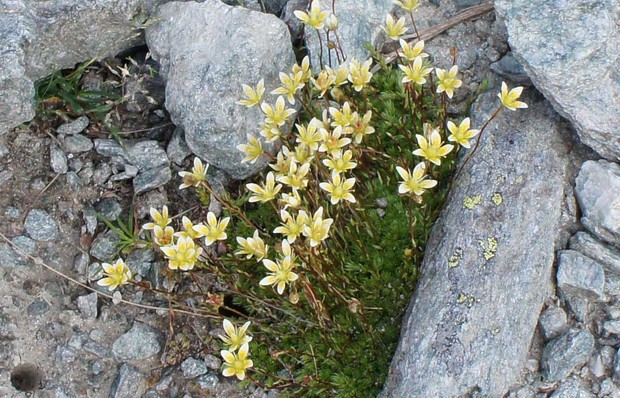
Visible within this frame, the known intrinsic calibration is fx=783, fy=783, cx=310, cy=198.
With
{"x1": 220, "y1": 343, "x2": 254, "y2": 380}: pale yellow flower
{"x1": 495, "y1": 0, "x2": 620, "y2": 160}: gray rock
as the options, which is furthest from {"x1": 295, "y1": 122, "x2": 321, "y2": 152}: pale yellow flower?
{"x1": 495, "y1": 0, "x2": 620, "y2": 160}: gray rock

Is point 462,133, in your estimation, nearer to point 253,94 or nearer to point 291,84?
point 291,84

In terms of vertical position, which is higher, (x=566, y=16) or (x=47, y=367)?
(x=566, y=16)

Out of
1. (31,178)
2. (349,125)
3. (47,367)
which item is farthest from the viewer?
(31,178)

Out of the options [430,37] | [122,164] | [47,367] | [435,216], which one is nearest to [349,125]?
[435,216]

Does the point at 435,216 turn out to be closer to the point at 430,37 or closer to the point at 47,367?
the point at 430,37

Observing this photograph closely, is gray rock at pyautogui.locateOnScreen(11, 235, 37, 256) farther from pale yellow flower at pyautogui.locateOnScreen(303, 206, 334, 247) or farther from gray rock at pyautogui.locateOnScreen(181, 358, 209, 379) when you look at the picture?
pale yellow flower at pyautogui.locateOnScreen(303, 206, 334, 247)

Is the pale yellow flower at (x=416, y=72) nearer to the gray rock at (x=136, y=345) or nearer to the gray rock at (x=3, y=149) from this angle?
the gray rock at (x=136, y=345)

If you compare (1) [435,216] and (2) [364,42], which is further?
(2) [364,42]

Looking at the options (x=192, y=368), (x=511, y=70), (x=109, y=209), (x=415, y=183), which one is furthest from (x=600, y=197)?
(x=109, y=209)
